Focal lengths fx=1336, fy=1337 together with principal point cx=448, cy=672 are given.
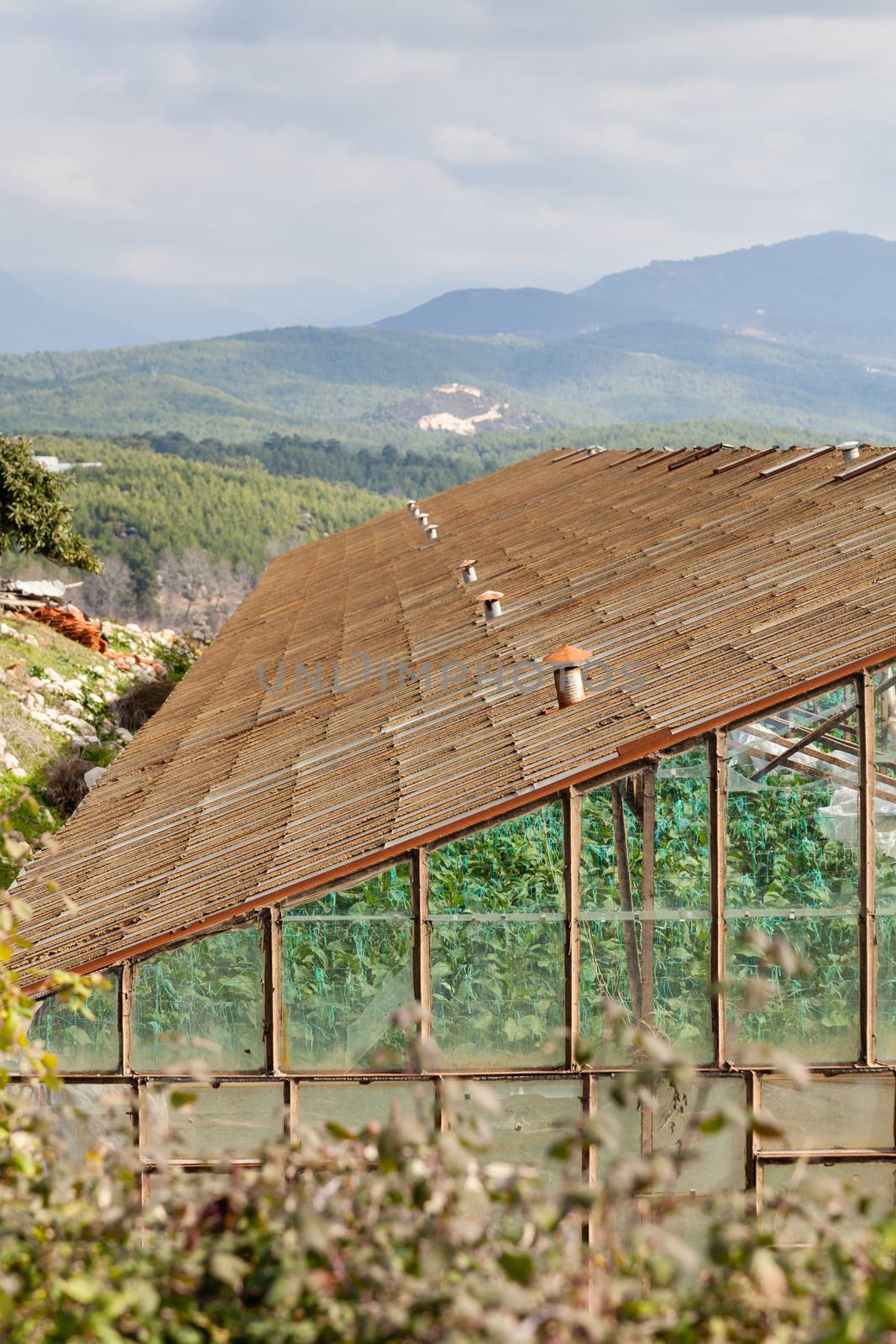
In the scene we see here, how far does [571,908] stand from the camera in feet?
24.1

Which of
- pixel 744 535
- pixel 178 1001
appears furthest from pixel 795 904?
pixel 744 535

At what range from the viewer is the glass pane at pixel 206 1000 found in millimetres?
7246

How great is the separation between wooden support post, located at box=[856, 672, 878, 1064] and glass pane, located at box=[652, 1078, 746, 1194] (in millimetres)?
761

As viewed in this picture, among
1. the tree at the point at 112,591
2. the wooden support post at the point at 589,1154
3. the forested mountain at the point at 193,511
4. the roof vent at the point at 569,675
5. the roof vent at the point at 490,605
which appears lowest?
the wooden support post at the point at 589,1154

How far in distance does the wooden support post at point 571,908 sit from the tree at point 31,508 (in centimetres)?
2634

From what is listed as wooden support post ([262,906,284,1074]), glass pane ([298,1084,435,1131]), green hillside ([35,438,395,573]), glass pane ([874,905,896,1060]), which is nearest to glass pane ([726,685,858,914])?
glass pane ([874,905,896,1060])

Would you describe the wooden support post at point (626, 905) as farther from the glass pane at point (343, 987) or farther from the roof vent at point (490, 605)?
the roof vent at point (490, 605)

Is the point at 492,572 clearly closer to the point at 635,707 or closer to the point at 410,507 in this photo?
the point at 635,707

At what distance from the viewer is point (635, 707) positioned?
805 cm

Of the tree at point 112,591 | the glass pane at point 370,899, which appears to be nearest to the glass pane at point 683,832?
the glass pane at point 370,899

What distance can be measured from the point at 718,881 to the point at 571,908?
0.83 meters

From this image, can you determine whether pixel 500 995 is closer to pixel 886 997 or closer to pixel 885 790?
pixel 886 997

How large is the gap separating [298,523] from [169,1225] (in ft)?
356

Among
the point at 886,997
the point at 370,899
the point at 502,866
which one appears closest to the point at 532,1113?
the point at 502,866
